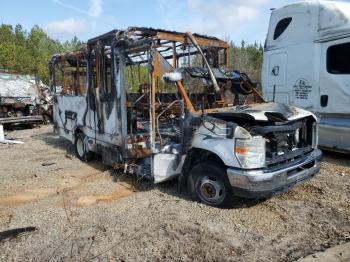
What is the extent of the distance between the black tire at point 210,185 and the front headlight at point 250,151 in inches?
15.5

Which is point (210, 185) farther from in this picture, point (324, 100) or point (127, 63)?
point (324, 100)

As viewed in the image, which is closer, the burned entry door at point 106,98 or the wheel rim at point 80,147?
the burned entry door at point 106,98

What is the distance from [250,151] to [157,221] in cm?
144

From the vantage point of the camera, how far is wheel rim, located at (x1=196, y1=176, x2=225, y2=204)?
4.82 m

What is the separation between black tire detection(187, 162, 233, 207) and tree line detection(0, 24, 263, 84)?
18981mm

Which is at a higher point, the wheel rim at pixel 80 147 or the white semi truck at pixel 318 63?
the white semi truck at pixel 318 63

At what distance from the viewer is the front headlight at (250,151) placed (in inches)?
171

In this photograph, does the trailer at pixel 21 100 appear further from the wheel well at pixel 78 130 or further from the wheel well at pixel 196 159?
the wheel well at pixel 196 159

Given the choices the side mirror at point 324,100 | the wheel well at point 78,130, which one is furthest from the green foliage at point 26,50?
the side mirror at point 324,100

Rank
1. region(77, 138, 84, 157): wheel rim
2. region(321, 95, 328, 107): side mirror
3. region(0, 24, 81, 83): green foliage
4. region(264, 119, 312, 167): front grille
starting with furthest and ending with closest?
1. region(0, 24, 81, 83): green foliage
2. region(77, 138, 84, 157): wheel rim
3. region(321, 95, 328, 107): side mirror
4. region(264, 119, 312, 167): front grille

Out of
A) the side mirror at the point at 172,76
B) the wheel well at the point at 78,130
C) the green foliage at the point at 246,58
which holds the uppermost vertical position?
the green foliage at the point at 246,58

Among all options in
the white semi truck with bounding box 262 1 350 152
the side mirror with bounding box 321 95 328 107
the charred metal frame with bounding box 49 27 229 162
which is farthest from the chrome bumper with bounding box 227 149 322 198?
the side mirror with bounding box 321 95 328 107

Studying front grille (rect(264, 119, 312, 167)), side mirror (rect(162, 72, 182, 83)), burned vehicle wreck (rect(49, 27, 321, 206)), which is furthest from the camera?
side mirror (rect(162, 72, 182, 83))

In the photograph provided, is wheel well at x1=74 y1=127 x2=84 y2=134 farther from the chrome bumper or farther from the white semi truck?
the chrome bumper
